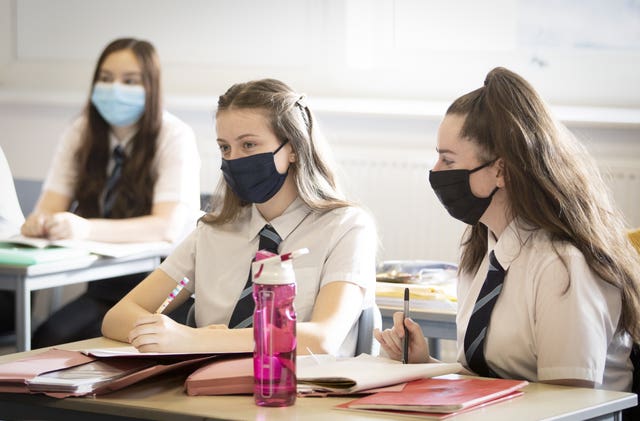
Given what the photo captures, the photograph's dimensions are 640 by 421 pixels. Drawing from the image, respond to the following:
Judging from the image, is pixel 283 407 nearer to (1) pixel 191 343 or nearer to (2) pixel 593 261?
(1) pixel 191 343

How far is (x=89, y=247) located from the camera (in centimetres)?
343

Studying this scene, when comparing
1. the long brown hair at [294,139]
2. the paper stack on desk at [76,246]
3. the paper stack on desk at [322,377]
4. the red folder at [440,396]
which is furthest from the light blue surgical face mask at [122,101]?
the red folder at [440,396]

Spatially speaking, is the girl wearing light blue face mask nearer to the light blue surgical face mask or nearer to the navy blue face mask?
the light blue surgical face mask

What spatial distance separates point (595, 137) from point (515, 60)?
487mm

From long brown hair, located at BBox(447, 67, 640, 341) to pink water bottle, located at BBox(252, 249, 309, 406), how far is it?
0.59 m

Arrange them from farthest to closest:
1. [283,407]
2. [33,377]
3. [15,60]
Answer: [15,60], [33,377], [283,407]

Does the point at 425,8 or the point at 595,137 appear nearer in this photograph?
the point at 595,137

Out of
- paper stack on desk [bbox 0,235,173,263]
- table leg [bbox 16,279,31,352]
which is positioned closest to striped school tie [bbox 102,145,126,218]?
paper stack on desk [bbox 0,235,173,263]

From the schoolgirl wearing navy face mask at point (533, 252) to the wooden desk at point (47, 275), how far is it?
143 cm

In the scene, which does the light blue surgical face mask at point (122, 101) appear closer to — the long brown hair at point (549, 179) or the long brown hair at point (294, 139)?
the long brown hair at point (294, 139)

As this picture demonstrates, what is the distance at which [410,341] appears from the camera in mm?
2117

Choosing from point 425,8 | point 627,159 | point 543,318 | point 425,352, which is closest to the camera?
point 543,318

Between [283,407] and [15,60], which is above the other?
[15,60]

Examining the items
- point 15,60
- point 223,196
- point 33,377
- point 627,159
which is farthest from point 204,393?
point 15,60
